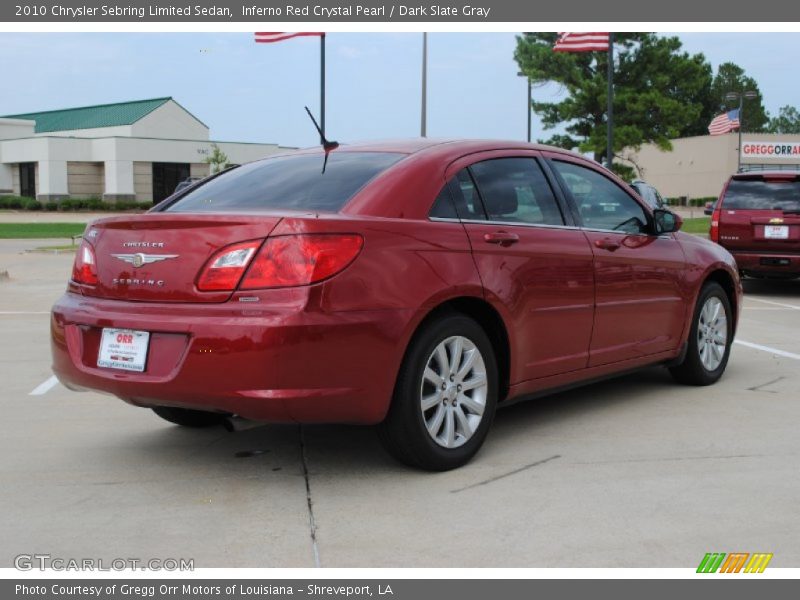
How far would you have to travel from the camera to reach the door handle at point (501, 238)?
503cm

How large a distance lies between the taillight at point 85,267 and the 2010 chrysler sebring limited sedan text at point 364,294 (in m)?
0.01

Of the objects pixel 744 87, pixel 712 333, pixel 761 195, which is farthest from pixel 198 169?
pixel 744 87

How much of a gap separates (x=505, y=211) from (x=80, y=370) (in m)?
2.31

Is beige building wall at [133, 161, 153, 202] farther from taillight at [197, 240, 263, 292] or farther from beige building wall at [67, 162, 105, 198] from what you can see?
taillight at [197, 240, 263, 292]

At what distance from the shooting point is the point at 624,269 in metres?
6.02

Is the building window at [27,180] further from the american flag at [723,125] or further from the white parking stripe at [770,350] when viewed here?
the white parking stripe at [770,350]

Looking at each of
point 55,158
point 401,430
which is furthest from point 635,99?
point 401,430

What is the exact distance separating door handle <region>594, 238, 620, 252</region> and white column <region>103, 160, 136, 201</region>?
5975 cm

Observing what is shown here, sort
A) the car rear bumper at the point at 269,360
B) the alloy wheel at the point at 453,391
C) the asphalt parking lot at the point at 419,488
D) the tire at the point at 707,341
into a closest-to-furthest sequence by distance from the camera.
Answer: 1. the asphalt parking lot at the point at 419,488
2. the car rear bumper at the point at 269,360
3. the alloy wheel at the point at 453,391
4. the tire at the point at 707,341

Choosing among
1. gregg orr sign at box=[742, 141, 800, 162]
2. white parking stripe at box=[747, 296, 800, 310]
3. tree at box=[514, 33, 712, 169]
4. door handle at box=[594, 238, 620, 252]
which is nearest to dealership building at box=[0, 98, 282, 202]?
tree at box=[514, 33, 712, 169]

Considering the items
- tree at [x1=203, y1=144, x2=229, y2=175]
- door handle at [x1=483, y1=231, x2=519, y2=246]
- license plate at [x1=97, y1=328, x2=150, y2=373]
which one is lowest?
license plate at [x1=97, y1=328, x2=150, y2=373]

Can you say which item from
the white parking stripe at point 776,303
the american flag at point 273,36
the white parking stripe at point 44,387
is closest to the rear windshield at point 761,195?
the white parking stripe at point 776,303

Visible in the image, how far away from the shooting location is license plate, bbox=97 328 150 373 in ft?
14.6
